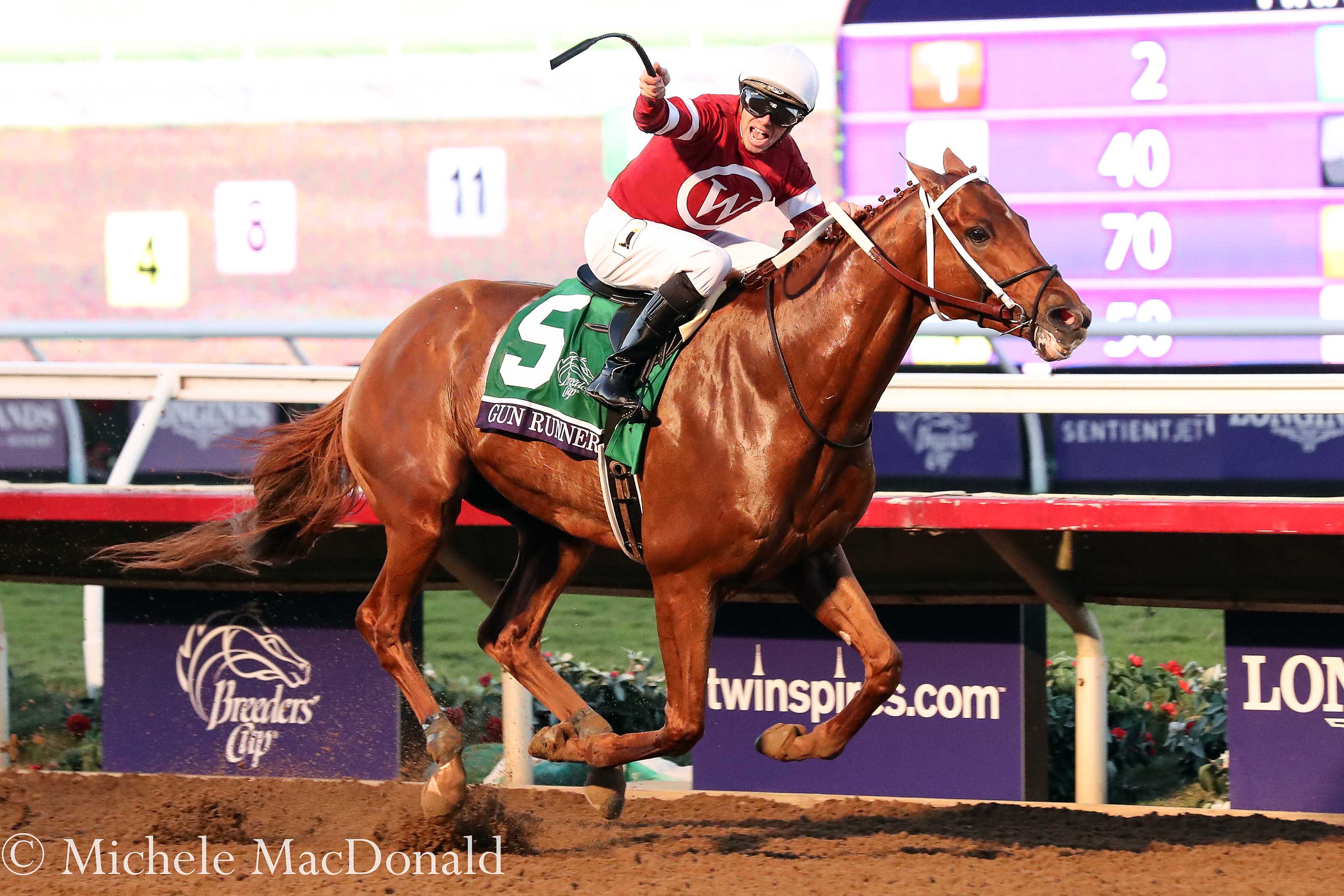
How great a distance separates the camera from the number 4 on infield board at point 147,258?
8.79 metres

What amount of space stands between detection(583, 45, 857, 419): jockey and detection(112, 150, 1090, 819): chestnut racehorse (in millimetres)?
109

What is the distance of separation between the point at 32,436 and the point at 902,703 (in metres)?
3.63

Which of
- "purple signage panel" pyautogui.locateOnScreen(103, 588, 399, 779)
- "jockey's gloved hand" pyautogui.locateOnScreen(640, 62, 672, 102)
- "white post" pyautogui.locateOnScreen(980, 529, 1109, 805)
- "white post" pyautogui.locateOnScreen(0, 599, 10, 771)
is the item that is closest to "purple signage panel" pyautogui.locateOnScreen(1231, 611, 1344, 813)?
"white post" pyautogui.locateOnScreen(980, 529, 1109, 805)

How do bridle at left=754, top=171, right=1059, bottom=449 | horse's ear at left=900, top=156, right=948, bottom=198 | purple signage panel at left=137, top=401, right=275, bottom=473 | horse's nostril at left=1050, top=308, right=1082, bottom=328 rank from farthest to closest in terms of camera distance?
purple signage panel at left=137, top=401, right=275, bottom=473 → horse's ear at left=900, top=156, right=948, bottom=198 → bridle at left=754, top=171, right=1059, bottom=449 → horse's nostril at left=1050, top=308, right=1082, bottom=328

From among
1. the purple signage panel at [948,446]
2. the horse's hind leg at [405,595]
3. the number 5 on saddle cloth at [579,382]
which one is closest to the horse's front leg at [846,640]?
the number 5 on saddle cloth at [579,382]

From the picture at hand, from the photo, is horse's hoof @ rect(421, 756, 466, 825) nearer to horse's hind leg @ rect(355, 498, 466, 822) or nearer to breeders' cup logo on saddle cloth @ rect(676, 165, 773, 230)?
horse's hind leg @ rect(355, 498, 466, 822)

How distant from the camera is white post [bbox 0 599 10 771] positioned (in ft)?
16.8

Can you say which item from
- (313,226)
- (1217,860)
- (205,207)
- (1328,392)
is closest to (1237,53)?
(1328,392)

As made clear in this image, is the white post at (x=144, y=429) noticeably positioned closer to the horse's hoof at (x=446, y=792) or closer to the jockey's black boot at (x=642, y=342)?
the horse's hoof at (x=446, y=792)

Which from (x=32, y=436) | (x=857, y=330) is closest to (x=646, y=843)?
(x=857, y=330)

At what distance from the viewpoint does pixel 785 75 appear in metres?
3.34

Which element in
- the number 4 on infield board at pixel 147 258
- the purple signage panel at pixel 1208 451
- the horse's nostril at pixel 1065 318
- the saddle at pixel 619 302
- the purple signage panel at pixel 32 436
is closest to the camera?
the horse's nostril at pixel 1065 318

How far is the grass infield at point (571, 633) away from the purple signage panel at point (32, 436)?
0.90 m

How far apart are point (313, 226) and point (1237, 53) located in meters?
4.68
